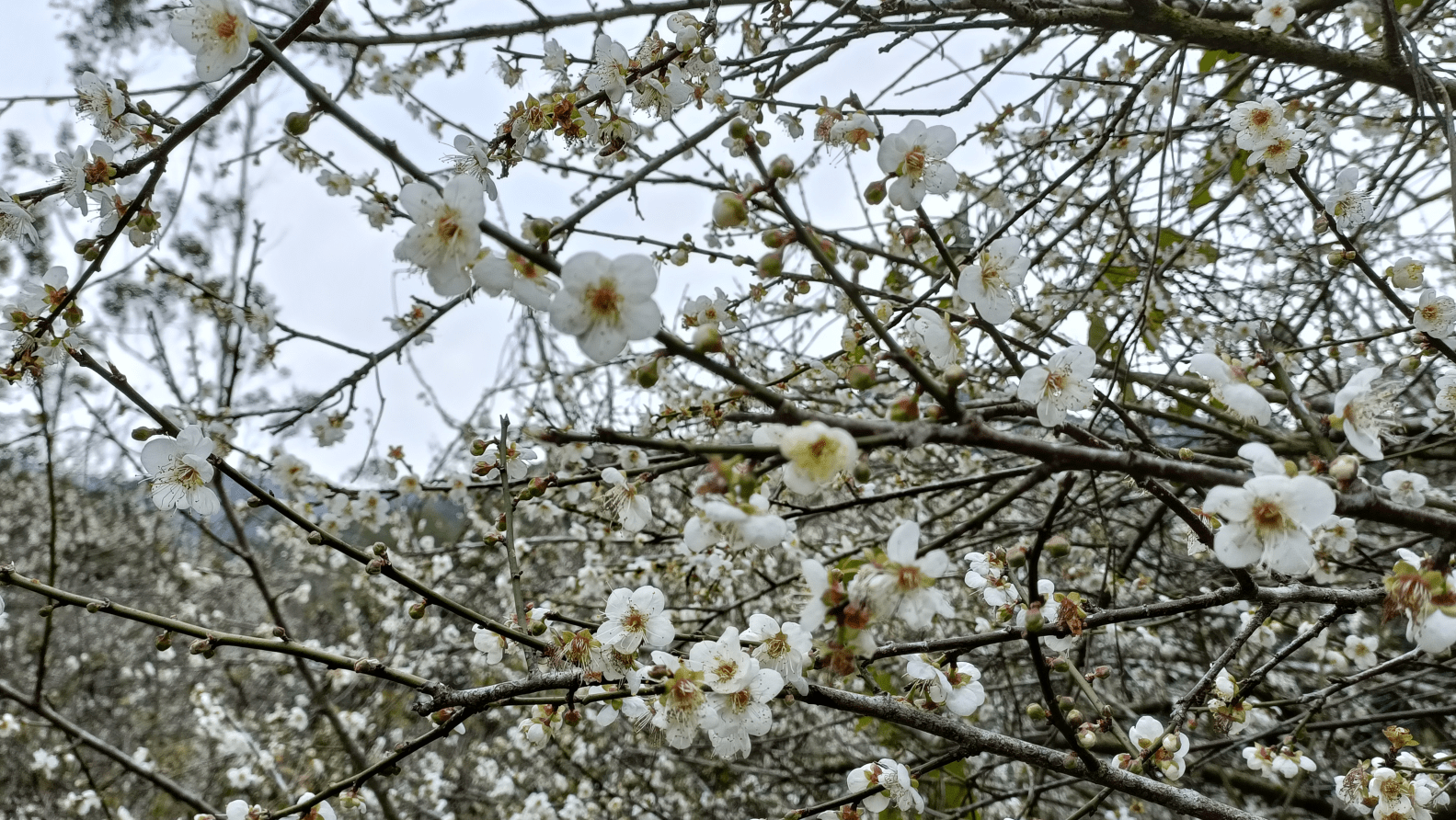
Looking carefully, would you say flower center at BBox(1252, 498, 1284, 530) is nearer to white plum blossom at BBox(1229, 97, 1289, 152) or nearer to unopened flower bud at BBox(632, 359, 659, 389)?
unopened flower bud at BBox(632, 359, 659, 389)

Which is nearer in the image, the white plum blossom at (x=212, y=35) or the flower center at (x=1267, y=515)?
the flower center at (x=1267, y=515)

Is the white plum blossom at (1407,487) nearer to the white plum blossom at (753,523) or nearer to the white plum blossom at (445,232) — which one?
the white plum blossom at (753,523)

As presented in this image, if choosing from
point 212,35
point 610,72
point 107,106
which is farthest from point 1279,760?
point 107,106

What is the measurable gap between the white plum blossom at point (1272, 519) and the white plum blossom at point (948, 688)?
1.87ft

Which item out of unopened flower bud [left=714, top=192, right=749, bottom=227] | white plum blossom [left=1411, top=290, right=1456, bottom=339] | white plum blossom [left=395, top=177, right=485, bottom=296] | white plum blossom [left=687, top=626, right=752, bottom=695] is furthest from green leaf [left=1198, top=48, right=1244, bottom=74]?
white plum blossom [left=395, top=177, right=485, bottom=296]

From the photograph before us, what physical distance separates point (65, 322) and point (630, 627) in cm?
130

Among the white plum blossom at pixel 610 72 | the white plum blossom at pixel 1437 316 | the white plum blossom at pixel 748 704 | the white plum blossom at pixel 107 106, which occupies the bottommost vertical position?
the white plum blossom at pixel 748 704

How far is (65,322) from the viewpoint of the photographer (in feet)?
4.94

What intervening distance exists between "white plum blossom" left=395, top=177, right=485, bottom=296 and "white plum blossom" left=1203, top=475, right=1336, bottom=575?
0.86 meters

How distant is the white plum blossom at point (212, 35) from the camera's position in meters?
1.15

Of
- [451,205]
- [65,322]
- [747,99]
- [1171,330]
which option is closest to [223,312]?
[65,322]

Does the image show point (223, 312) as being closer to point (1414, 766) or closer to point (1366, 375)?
point (1366, 375)

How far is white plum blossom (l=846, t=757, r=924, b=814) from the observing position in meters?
1.40

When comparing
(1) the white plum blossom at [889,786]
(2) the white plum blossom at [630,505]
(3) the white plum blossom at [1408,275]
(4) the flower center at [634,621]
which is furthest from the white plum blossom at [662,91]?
(3) the white plum blossom at [1408,275]
